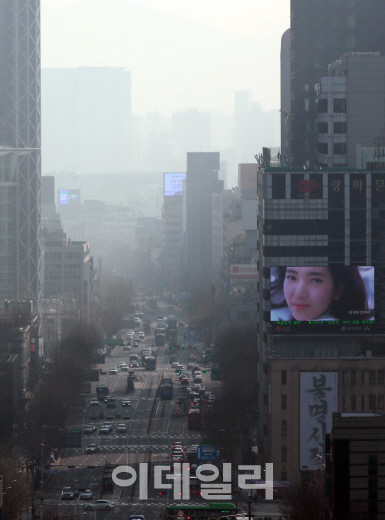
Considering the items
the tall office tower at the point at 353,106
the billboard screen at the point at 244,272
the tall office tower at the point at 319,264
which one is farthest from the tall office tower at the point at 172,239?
the tall office tower at the point at 319,264

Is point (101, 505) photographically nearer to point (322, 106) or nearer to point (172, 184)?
point (322, 106)

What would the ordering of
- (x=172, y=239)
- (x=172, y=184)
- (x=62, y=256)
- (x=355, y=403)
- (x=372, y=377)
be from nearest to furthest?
(x=355, y=403), (x=372, y=377), (x=62, y=256), (x=172, y=239), (x=172, y=184)

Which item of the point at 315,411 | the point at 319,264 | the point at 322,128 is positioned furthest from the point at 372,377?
the point at 322,128

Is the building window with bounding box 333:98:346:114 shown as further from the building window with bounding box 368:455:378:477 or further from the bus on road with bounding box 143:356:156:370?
the bus on road with bounding box 143:356:156:370

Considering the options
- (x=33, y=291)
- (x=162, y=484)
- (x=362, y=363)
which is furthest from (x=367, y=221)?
(x=33, y=291)

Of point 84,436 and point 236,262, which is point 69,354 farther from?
point 236,262
